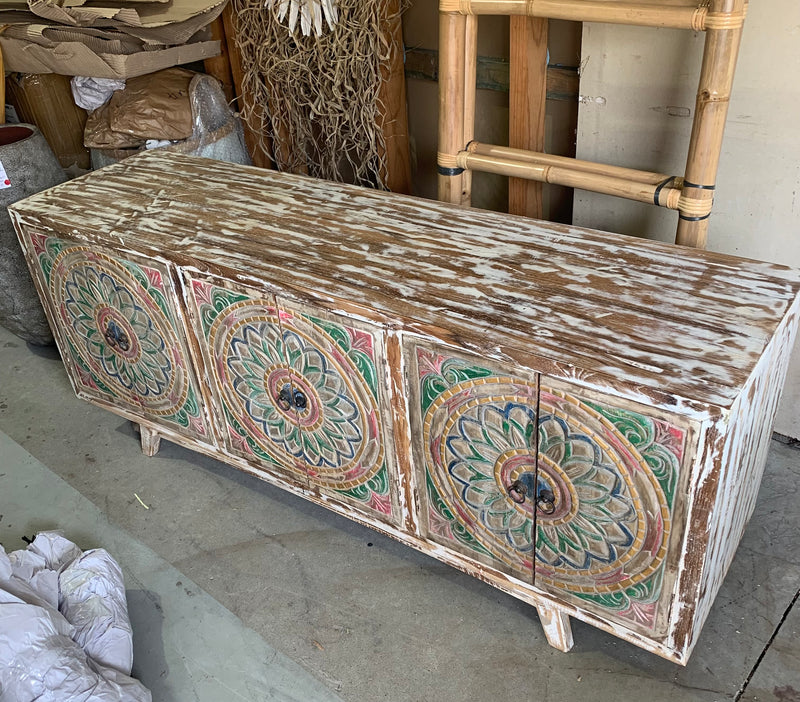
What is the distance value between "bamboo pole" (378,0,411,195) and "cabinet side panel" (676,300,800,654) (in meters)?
1.09

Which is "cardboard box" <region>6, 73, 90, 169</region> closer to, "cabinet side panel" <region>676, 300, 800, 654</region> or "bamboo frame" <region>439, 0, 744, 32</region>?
"bamboo frame" <region>439, 0, 744, 32</region>

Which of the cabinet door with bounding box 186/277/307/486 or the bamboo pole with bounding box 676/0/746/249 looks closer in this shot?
the bamboo pole with bounding box 676/0/746/249

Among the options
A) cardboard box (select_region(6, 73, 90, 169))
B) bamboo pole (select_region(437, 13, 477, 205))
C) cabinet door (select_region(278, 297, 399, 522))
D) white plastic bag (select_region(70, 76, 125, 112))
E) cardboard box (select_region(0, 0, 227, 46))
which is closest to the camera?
cabinet door (select_region(278, 297, 399, 522))

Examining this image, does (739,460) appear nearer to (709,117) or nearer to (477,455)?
(477,455)

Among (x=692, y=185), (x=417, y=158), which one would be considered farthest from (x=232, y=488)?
(x=692, y=185)

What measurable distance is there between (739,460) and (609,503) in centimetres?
20

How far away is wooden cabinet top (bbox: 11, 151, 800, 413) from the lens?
1007mm

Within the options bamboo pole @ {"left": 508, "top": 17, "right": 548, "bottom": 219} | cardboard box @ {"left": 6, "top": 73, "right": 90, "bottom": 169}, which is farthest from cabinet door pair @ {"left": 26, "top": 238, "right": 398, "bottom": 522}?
cardboard box @ {"left": 6, "top": 73, "right": 90, "bottom": 169}

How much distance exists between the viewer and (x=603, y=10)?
1.27 meters

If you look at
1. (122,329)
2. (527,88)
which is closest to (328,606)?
(122,329)

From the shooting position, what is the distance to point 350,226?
56.2 inches

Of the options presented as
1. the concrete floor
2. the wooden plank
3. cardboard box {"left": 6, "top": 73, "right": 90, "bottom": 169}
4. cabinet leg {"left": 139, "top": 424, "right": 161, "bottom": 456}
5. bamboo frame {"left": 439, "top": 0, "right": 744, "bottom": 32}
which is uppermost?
bamboo frame {"left": 439, "top": 0, "right": 744, "bottom": 32}

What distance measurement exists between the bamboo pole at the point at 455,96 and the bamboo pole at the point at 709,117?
0.45 metres

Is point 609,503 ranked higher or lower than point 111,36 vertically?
lower
